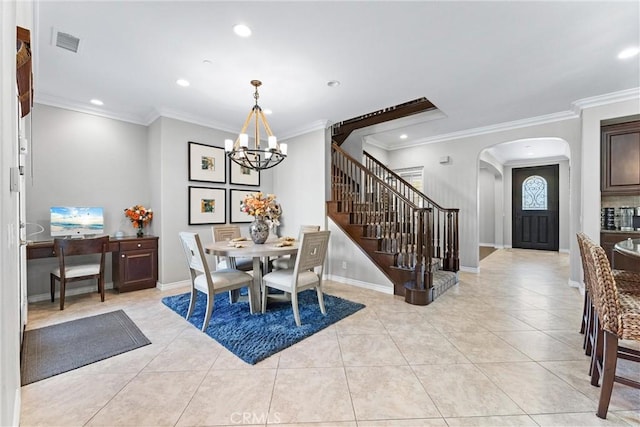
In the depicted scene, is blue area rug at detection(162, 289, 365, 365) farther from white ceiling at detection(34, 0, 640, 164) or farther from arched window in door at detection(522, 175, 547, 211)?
arched window in door at detection(522, 175, 547, 211)

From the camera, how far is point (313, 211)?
15.8 ft

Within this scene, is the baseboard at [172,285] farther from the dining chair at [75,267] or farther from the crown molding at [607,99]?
the crown molding at [607,99]

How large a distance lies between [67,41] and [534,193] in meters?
10.6

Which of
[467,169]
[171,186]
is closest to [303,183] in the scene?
[171,186]

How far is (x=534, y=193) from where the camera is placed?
8.12m

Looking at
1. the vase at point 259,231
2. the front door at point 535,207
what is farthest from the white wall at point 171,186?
the front door at point 535,207

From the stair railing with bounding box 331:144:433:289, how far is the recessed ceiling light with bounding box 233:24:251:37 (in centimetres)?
260

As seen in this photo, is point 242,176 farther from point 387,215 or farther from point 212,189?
point 387,215

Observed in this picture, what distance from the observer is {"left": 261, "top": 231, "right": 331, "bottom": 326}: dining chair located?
2744mm

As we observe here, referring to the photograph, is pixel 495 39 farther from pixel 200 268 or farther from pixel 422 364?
pixel 200 268

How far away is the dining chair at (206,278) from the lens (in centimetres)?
265

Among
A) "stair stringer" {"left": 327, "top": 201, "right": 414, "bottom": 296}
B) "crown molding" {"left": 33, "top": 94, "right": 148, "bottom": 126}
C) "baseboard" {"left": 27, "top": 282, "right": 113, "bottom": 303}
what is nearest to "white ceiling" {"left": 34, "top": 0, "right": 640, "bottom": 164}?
"crown molding" {"left": 33, "top": 94, "right": 148, "bottom": 126}

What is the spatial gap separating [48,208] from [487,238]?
10.6 m

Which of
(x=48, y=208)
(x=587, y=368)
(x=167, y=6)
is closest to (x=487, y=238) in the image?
(x=587, y=368)
